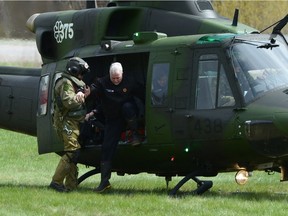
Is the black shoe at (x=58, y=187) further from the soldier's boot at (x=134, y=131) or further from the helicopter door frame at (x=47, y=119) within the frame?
the soldier's boot at (x=134, y=131)

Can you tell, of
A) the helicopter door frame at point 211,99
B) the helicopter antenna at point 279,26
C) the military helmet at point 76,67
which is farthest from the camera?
the military helmet at point 76,67

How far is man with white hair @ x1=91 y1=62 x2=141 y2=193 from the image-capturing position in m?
14.2

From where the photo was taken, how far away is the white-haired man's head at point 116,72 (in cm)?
1404

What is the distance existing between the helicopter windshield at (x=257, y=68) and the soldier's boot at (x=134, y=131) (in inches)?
67.3

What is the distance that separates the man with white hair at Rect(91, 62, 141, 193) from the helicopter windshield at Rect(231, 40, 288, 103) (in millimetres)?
1687

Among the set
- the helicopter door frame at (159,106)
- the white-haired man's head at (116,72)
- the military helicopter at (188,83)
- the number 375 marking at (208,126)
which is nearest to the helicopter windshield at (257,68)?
the military helicopter at (188,83)

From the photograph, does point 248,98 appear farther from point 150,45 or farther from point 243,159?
point 150,45

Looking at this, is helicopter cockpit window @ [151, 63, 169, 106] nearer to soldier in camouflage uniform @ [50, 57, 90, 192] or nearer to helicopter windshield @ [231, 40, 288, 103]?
soldier in camouflage uniform @ [50, 57, 90, 192]

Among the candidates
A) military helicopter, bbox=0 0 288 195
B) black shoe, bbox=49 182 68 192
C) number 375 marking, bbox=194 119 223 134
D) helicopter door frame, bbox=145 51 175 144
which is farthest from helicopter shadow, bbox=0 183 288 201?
number 375 marking, bbox=194 119 223 134

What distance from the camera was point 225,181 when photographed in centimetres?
1689

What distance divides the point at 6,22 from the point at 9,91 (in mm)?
19501

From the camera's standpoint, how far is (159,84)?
46.3 feet

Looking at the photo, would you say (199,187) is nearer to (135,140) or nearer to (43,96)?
(135,140)

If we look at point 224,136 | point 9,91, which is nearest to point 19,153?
point 9,91
